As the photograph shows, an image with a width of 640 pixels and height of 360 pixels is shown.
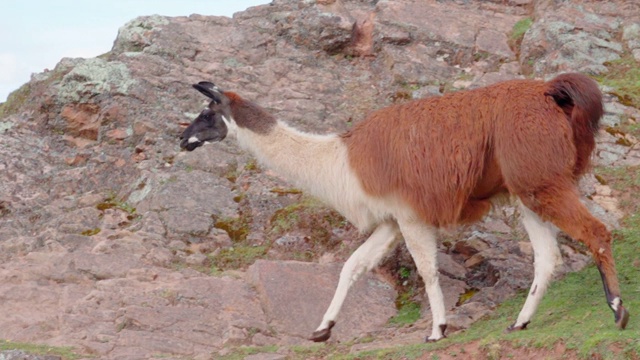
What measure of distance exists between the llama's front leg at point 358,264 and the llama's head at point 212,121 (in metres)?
1.82

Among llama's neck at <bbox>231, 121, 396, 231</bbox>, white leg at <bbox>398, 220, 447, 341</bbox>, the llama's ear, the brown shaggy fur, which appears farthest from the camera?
the llama's ear

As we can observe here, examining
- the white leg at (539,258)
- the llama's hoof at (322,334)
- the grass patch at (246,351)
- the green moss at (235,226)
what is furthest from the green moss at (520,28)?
the grass patch at (246,351)

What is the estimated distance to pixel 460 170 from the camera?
6.58 metres

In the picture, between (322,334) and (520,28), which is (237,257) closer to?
(322,334)

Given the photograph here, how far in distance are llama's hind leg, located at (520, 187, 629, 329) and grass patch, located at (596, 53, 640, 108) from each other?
15.3ft

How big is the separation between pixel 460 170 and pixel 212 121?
2.62 m

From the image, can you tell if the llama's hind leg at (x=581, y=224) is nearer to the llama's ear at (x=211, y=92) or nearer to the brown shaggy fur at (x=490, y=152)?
the brown shaggy fur at (x=490, y=152)

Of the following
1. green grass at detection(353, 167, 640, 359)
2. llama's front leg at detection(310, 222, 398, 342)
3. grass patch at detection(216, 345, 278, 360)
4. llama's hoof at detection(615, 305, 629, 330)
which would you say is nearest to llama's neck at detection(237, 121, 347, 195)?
llama's front leg at detection(310, 222, 398, 342)

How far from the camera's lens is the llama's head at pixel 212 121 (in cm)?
802

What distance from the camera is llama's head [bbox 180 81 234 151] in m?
8.02

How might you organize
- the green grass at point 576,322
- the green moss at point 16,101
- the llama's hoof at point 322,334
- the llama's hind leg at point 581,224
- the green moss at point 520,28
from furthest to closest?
the green moss at point 520,28 → the green moss at point 16,101 → the llama's hoof at point 322,334 → the llama's hind leg at point 581,224 → the green grass at point 576,322

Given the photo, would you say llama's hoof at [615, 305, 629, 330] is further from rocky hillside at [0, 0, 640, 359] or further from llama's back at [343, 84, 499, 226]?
llama's back at [343, 84, 499, 226]

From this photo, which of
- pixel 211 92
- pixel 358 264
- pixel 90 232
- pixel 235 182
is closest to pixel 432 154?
pixel 358 264

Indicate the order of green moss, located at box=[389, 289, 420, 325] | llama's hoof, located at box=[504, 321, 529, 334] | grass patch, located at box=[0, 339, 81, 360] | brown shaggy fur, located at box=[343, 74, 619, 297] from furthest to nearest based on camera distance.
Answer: green moss, located at box=[389, 289, 420, 325]
grass patch, located at box=[0, 339, 81, 360]
llama's hoof, located at box=[504, 321, 529, 334]
brown shaggy fur, located at box=[343, 74, 619, 297]
